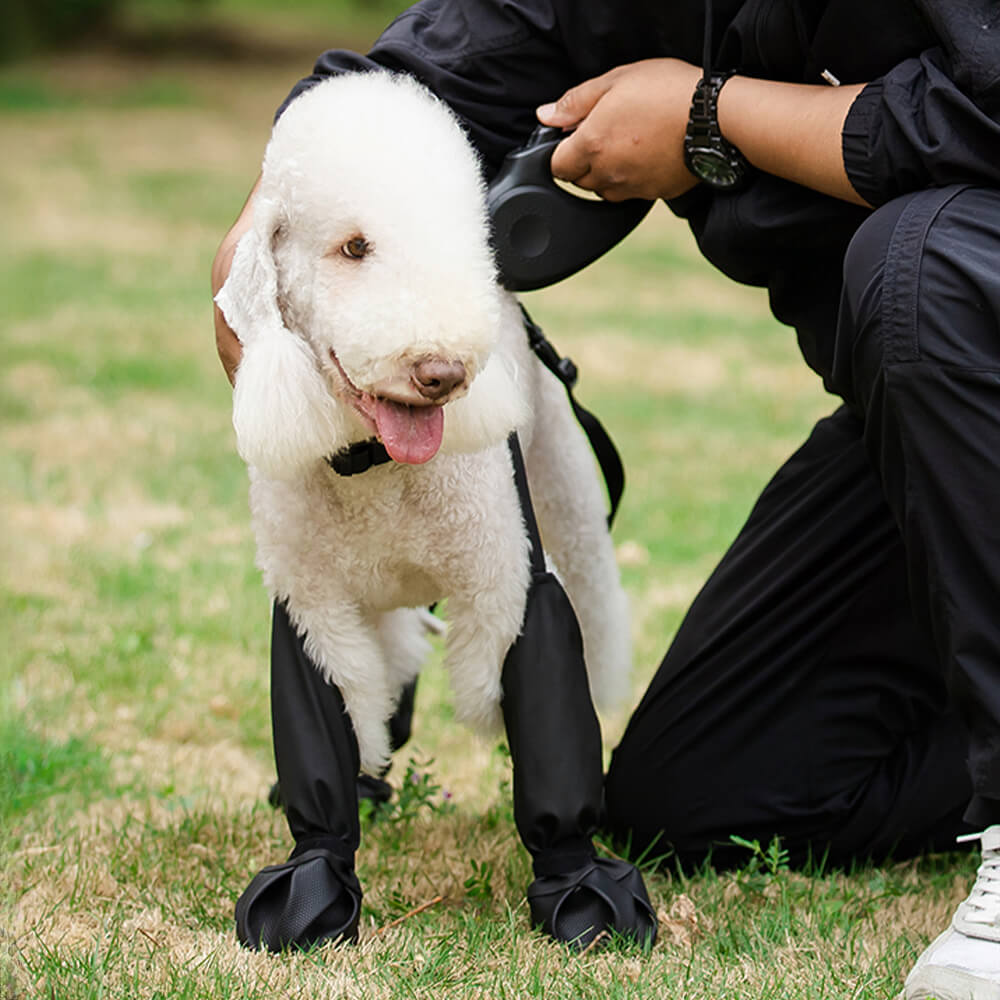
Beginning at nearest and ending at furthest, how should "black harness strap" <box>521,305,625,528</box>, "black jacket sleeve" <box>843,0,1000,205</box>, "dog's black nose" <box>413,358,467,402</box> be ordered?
"dog's black nose" <box>413,358,467,402</box>, "black jacket sleeve" <box>843,0,1000,205</box>, "black harness strap" <box>521,305,625,528</box>

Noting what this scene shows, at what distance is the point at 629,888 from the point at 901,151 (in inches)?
40.0

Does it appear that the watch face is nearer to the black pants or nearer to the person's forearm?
the person's forearm

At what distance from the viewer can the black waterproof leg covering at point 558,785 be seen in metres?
1.81

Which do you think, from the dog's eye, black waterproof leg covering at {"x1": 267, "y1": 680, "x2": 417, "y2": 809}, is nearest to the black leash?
the dog's eye

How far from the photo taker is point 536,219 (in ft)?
6.43

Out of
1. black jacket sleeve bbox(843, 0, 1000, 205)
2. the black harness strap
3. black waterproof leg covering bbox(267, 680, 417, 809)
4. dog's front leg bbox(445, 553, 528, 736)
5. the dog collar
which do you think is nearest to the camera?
black jacket sleeve bbox(843, 0, 1000, 205)

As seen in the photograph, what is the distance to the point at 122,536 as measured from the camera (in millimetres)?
4016

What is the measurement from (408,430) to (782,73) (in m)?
0.81

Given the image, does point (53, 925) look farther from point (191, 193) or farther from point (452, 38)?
point (191, 193)

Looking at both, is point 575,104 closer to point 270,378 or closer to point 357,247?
point 357,247

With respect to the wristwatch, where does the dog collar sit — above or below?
below

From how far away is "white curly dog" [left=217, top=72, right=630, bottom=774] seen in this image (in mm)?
1532

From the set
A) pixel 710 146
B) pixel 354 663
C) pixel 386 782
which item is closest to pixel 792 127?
pixel 710 146

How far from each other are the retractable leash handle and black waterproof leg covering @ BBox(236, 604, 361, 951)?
1.94 feet
